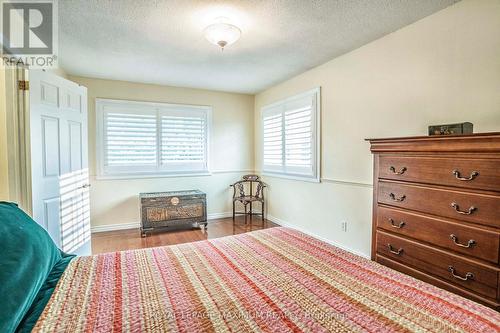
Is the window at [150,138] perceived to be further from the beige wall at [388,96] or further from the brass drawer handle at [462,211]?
the brass drawer handle at [462,211]

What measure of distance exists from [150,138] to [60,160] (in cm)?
193

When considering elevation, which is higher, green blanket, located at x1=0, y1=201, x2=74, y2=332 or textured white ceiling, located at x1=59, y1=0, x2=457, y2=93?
textured white ceiling, located at x1=59, y1=0, x2=457, y2=93

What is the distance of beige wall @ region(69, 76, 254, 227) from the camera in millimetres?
4160

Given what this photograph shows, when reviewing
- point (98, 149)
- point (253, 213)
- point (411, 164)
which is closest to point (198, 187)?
point (253, 213)

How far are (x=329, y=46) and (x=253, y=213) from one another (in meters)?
3.32

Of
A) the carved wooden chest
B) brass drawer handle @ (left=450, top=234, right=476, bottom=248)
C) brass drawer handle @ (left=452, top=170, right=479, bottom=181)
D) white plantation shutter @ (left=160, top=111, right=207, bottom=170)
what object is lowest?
the carved wooden chest

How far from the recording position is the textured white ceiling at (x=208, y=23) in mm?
2121

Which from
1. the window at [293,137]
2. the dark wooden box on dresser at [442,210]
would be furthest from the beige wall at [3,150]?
the window at [293,137]

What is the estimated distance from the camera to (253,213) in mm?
5168

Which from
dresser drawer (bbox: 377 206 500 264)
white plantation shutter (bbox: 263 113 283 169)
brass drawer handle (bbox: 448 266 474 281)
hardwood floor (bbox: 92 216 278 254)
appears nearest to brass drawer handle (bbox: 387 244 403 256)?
dresser drawer (bbox: 377 206 500 264)

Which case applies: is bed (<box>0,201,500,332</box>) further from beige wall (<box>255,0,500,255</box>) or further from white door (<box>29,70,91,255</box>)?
beige wall (<box>255,0,500,255</box>)

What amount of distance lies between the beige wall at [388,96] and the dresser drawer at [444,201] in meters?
0.75
